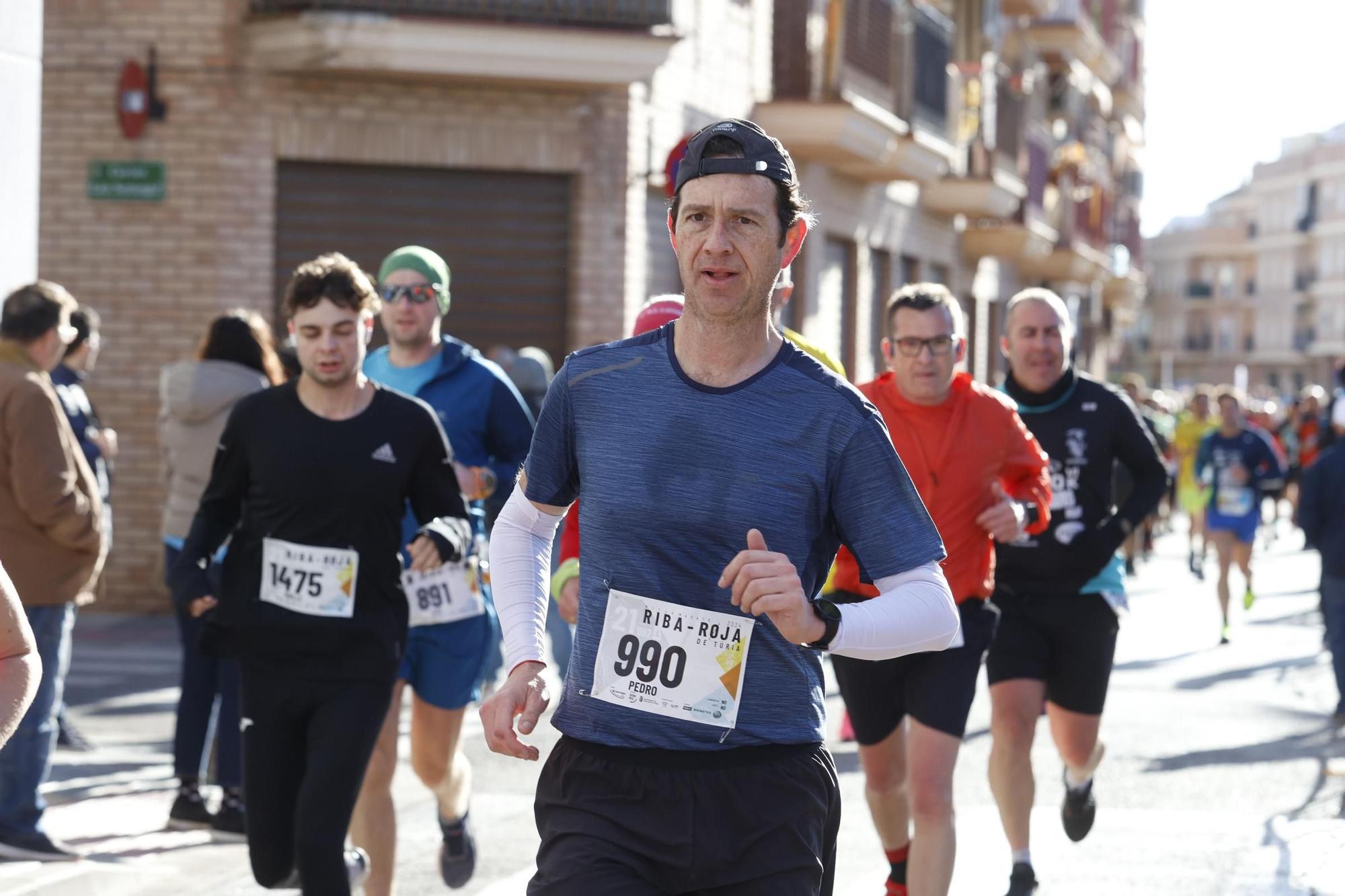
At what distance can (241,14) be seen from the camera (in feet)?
50.0

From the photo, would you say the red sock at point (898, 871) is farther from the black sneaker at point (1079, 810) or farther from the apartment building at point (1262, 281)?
the apartment building at point (1262, 281)

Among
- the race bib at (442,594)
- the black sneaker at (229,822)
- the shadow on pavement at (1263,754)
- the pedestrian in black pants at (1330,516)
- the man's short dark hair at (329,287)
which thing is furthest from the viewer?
the pedestrian in black pants at (1330,516)

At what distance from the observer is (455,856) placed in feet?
22.4

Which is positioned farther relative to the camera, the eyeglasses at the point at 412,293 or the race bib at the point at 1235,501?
the race bib at the point at 1235,501

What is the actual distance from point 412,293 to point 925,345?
1777mm

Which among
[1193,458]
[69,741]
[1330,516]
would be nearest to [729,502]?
[69,741]

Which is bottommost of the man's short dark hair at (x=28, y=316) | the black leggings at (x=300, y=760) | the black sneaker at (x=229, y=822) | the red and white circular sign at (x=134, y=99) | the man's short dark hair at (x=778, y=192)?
the black sneaker at (x=229, y=822)

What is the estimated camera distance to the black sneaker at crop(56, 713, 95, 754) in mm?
9461

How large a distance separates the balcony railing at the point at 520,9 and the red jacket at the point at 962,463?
9.44 metres

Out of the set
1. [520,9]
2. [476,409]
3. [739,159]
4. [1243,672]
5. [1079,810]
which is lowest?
[1243,672]

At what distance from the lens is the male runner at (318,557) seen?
5555 mm

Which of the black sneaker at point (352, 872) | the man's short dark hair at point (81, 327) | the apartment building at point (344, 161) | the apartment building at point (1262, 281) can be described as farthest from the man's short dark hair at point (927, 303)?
the apartment building at point (1262, 281)

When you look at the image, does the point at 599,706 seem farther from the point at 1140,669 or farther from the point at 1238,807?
the point at 1140,669

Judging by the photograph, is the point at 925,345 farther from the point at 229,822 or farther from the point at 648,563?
the point at 229,822
